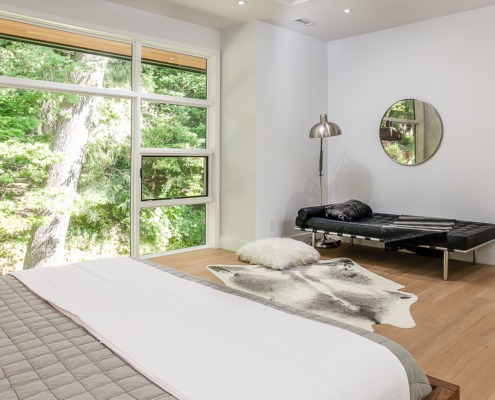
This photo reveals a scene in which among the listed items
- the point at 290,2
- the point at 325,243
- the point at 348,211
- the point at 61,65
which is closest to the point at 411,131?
the point at 348,211

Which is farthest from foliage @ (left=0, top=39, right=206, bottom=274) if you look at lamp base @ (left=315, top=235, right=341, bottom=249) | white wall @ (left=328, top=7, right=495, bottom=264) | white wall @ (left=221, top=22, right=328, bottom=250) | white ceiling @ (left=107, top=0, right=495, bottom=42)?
white wall @ (left=328, top=7, right=495, bottom=264)

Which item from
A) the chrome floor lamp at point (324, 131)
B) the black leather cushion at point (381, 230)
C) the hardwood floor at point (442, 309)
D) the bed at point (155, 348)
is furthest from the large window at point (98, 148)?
the bed at point (155, 348)

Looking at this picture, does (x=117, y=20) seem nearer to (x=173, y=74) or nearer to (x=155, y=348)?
(x=173, y=74)

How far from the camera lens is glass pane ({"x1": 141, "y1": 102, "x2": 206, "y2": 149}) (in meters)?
4.75

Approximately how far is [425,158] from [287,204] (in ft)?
5.47

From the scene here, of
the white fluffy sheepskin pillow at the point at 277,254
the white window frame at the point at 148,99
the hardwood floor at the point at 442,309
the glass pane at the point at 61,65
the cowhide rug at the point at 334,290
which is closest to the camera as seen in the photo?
the hardwood floor at the point at 442,309

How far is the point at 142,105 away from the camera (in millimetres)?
4680

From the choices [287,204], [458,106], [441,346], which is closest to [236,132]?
[287,204]

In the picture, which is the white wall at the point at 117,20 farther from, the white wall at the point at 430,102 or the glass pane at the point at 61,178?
the white wall at the point at 430,102

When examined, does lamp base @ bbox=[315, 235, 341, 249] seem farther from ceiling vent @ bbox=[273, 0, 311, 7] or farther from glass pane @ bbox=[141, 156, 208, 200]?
ceiling vent @ bbox=[273, 0, 311, 7]

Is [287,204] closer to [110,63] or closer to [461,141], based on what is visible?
[461,141]

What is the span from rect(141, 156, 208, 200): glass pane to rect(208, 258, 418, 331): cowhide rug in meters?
1.11

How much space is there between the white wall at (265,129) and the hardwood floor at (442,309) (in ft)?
1.99

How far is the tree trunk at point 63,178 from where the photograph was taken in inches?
158
